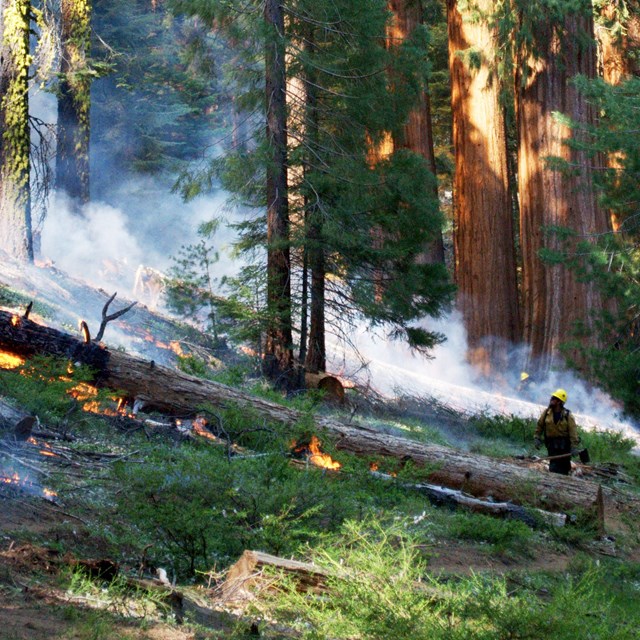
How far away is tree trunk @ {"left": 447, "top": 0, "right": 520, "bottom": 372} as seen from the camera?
2208 centimetres

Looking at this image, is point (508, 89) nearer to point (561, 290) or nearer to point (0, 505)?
point (561, 290)

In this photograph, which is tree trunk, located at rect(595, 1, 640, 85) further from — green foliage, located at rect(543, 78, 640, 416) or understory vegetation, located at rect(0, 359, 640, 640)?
understory vegetation, located at rect(0, 359, 640, 640)

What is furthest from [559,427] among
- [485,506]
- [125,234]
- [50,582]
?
[125,234]

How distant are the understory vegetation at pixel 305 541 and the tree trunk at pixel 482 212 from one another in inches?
449

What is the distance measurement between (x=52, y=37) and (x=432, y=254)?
9595 millimetres

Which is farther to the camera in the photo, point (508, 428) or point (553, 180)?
point (553, 180)

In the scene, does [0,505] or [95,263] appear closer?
[0,505]

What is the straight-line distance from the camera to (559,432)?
12336mm

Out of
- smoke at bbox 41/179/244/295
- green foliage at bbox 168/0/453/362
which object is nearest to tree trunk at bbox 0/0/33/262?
smoke at bbox 41/179/244/295

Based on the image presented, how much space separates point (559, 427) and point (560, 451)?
11.8 inches

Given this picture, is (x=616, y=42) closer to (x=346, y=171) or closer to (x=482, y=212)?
(x=482, y=212)

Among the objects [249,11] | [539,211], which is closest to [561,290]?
[539,211]

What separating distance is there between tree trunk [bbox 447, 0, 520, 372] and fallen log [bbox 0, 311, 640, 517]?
1136cm

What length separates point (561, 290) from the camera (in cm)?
2098
